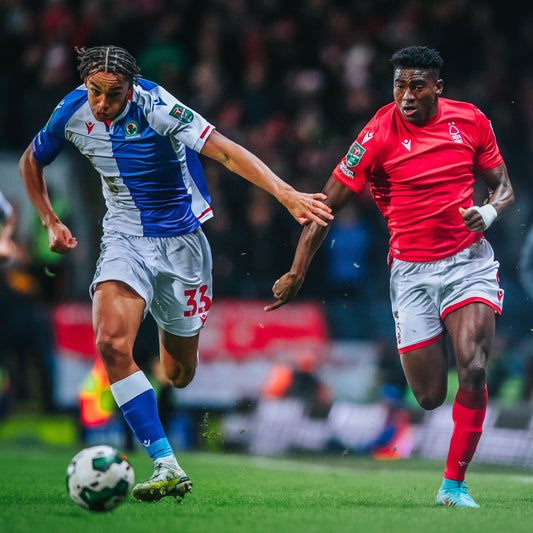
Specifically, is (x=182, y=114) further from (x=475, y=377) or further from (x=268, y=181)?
(x=475, y=377)

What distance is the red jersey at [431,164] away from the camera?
6.25 meters

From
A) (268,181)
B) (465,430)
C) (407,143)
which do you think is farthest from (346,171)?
(465,430)

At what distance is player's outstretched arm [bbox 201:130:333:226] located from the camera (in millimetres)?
5793

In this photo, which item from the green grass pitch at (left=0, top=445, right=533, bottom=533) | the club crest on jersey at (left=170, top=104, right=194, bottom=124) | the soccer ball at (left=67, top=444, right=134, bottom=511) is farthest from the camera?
the club crest on jersey at (left=170, top=104, right=194, bottom=124)

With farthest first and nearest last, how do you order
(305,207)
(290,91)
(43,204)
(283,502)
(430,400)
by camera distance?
(290,91) → (43,204) → (430,400) → (283,502) → (305,207)

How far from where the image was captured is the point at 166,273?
6477mm

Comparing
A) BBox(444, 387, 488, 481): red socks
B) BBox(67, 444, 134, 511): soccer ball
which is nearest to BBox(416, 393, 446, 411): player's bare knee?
BBox(444, 387, 488, 481): red socks

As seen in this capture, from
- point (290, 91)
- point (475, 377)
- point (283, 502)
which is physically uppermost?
point (290, 91)

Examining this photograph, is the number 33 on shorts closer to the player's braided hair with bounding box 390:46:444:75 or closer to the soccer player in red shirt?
the soccer player in red shirt

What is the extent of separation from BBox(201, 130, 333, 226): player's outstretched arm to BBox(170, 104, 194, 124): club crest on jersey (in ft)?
0.62

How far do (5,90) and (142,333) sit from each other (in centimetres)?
412

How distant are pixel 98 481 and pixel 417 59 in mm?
3212

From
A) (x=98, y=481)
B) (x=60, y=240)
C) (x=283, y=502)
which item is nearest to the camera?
(x=98, y=481)

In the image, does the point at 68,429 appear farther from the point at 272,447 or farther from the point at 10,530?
the point at 10,530
